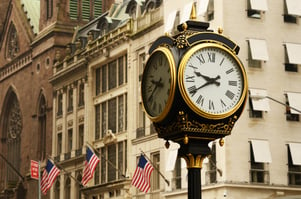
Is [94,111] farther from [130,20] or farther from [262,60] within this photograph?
[262,60]

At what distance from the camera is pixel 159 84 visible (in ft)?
33.2

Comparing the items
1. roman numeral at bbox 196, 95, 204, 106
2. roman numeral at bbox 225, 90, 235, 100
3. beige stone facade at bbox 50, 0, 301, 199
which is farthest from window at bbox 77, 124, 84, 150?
roman numeral at bbox 196, 95, 204, 106

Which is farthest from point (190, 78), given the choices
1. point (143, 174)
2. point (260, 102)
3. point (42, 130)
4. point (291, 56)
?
point (42, 130)

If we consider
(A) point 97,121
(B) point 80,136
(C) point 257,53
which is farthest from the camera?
(B) point 80,136

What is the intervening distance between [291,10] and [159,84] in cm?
3977

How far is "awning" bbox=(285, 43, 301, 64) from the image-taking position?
4869 centimetres

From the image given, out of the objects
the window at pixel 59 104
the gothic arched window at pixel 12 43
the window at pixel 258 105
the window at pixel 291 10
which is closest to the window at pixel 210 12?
the window at pixel 291 10

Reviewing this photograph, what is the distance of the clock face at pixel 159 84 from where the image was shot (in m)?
9.72

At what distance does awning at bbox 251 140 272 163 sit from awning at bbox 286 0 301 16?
7.18m

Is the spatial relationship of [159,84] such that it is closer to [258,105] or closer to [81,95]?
[258,105]

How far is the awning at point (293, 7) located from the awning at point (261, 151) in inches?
283

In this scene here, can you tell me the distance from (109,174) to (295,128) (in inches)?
694

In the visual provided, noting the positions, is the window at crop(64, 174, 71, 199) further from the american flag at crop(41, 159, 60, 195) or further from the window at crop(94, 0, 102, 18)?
the window at crop(94, 0, 102, 18)

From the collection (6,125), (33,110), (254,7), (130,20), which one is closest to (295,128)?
(254,7)
